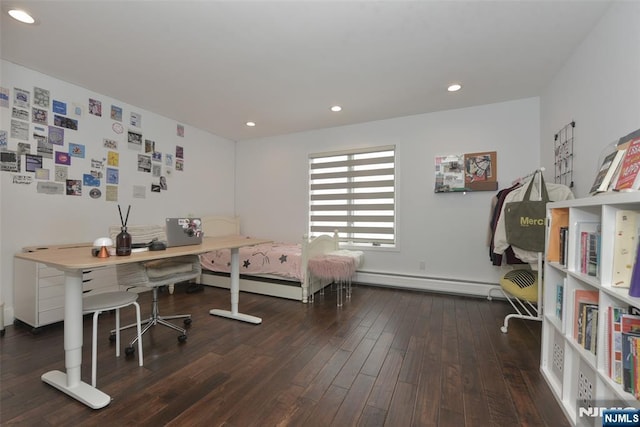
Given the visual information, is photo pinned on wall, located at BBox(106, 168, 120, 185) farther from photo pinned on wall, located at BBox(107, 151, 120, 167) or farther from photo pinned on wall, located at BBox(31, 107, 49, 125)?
photo pinned on wall, located at BBox(31, 107, 49, 125)

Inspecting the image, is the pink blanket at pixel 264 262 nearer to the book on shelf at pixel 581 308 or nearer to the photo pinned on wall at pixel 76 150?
the photo pinned on wall at pixel 76 150

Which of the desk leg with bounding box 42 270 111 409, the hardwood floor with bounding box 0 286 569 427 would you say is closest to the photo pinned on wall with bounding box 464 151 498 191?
the hardwood floor with bounding box 0 286 569 427

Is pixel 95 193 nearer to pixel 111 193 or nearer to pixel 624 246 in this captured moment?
pixel 111 193

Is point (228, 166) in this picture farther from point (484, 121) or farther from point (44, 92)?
point (484, 121)

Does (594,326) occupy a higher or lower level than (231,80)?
lower

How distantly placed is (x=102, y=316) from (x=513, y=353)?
399 centimetres

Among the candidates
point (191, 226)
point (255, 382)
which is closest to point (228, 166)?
point (191, 226)

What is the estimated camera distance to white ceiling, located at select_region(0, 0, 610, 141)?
1.83 m

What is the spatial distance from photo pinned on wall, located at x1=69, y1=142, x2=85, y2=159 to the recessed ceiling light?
1.30 metres

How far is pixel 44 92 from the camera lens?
271 centimetres

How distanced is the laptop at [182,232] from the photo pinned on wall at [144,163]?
194 centimetres

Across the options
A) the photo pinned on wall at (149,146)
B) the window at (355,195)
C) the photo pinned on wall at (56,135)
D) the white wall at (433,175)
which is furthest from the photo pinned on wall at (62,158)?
the window at (355,195)

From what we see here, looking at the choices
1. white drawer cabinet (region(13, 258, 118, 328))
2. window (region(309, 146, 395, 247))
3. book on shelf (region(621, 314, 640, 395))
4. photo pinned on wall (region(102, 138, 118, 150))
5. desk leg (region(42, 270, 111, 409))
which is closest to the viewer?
book on shelf (region(621, 314, 640, 395))

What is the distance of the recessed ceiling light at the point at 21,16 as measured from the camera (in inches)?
73.2
